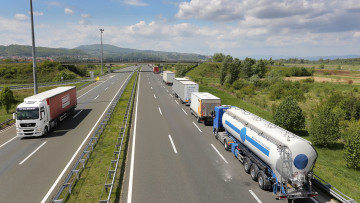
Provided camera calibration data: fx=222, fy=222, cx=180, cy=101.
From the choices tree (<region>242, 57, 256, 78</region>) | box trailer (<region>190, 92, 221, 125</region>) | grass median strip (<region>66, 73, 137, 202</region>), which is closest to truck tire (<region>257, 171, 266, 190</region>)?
grass median strip (<region>66, 73, 137, 202</region>)

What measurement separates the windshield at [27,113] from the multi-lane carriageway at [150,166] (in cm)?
213

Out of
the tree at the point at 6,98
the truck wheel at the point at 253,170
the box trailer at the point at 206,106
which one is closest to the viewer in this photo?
the truck wheel at the point at 253,170

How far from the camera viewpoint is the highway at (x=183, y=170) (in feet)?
39.0

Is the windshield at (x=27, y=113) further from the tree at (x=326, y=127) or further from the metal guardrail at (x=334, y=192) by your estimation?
the tree at (x=326, y=127)

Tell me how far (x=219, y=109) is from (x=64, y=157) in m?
13.1

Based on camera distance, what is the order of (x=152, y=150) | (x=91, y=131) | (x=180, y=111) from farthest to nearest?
(x=180, y=111), (x=91, y=131), (x=152, y=150)

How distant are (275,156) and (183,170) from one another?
240 inches

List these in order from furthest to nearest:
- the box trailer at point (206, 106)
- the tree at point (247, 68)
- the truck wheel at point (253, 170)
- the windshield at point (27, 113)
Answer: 1. the tree at point (247, 68)
2. the box trailer at point (206, 106)
3. the windshield at point (27, 113)
4. the truck wheel at point (253, 170)

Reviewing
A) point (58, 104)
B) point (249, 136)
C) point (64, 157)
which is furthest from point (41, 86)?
point (249, 136)

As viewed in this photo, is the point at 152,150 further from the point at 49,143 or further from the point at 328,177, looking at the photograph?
the point at 328,177

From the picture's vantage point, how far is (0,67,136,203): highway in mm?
12070

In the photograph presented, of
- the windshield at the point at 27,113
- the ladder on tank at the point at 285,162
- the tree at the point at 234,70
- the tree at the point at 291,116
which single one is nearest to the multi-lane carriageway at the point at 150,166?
the ladder on tank at the point at 285,162

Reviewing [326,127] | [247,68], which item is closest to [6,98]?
[326,127]

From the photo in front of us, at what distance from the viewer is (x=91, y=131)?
22.5m
